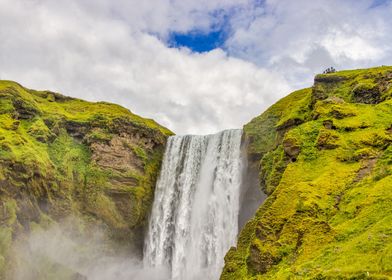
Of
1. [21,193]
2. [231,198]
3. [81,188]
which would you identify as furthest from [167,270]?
[21,193]

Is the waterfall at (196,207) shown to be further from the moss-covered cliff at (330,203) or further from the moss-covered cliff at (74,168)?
the moss-covered cliff at (330,203)

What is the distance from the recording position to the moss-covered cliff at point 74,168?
151ft

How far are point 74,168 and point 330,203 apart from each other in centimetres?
4455

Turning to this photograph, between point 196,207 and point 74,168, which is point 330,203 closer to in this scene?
point 196,207

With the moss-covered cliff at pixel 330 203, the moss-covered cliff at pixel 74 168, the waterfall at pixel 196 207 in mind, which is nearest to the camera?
the moss-covered cliff at pixel 330 203

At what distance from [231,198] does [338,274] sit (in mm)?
37995

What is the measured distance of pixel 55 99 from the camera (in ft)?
242

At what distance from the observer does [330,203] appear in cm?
2036

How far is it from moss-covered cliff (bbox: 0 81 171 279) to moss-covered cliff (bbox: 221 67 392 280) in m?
29.5

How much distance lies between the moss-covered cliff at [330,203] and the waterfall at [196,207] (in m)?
18.6

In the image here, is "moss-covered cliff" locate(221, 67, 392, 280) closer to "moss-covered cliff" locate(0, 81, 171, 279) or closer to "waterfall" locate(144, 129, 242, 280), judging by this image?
"waterfall" locate(144, 129, 242, 280)

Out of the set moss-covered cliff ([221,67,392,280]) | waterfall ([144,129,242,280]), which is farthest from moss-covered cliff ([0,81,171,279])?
moss-covered cliff ([221,67,392,280])

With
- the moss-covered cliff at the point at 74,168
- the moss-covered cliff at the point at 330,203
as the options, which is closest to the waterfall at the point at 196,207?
the moss-covered cliff at the point at 74,168

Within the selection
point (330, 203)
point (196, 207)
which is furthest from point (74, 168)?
point (330, 203)
